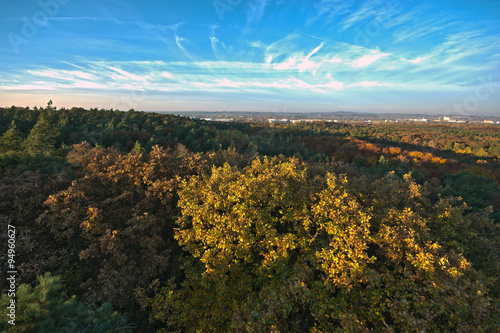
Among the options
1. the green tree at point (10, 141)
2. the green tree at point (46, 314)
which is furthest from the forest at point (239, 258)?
the green tree at point (10, 141)

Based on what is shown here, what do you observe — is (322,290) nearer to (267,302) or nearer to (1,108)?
(267,302)

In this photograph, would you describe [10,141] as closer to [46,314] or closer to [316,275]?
[46,314]

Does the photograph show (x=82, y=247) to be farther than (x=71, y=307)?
Yes

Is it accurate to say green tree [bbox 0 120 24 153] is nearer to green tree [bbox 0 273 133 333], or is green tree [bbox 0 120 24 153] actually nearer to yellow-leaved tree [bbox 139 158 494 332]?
yellow-leaved tree [bbox 139 158 494 332]

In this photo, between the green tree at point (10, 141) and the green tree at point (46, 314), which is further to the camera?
the green tree at point (10, 141)

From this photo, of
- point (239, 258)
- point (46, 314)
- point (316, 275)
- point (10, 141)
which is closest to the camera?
point (46, 314)

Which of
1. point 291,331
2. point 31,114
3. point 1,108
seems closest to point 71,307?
point 291,331

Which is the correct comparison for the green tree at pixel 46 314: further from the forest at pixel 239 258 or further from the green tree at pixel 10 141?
the green tree at pixel 10 141

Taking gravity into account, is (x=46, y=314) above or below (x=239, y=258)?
above

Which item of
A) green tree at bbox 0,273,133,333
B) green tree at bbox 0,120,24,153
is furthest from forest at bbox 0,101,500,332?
green tree at bbox 0,120,24,153

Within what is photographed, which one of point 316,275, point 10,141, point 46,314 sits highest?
point 10,141

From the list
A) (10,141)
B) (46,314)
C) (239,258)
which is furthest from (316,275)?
(10,141)
